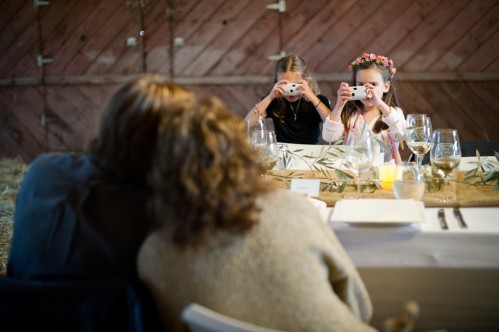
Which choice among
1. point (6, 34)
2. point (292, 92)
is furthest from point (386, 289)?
point (6, 34)

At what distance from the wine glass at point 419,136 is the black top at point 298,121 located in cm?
160

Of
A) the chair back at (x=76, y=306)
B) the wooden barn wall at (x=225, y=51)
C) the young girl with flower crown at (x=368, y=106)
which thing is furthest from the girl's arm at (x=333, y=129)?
the chair back at (x=76, y=306)

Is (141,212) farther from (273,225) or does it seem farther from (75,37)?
(75,37)

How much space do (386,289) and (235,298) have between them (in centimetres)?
57

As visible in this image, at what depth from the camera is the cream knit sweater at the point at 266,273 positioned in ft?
3.57

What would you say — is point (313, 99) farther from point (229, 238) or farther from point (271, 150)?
point (229, 238)

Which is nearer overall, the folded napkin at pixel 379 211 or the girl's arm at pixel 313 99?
the folded napkin at pixel 379 211

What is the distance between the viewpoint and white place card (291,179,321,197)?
1957 mm

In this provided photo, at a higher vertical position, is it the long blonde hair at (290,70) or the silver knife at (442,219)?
the long blonde hair at (290,70)

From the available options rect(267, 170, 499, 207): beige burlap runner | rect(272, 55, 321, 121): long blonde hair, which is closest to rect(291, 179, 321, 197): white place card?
rect(267, 170, 499, 207): beige burlap runner

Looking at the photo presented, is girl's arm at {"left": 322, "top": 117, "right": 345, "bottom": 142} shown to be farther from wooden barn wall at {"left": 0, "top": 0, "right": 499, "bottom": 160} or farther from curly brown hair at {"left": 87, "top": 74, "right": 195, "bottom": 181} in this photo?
curly brown hair at {"left": 87, "top": 74, "right": 195, "bottom": 181}

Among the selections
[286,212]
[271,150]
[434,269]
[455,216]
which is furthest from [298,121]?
[286,212]

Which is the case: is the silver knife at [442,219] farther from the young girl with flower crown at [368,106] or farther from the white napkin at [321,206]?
the young girl with flower crown at [368,106]

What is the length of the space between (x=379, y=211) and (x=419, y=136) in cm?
69
